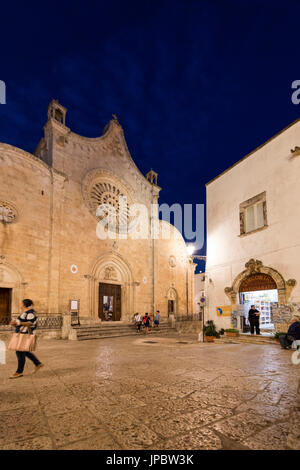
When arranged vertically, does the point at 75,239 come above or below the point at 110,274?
above

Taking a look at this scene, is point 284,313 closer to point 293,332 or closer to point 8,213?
point 293,332

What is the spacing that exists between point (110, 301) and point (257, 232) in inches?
506

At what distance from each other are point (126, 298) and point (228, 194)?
11.5 m

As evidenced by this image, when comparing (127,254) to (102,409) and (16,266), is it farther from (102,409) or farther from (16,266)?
(102,409)

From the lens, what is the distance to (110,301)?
20.6m

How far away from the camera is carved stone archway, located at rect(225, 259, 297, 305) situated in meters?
10.4

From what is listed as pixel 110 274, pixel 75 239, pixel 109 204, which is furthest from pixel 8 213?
pixel 110 274

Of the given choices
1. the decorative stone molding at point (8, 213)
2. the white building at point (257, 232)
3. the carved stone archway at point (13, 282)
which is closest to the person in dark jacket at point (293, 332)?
the white building at point (257, 232)

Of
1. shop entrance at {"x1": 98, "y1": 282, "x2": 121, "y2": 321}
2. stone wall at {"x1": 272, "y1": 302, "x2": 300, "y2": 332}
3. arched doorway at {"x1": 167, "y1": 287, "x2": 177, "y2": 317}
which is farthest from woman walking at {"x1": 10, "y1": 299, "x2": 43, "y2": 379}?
arched doorway at {"x1": 167, "y1": 287, "x2": 177, "y2": 317}

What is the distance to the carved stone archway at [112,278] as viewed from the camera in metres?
18.0

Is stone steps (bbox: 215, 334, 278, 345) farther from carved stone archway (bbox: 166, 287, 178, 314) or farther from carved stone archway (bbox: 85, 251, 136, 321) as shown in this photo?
carved stone archway (bbox: 166, 287, 178, 314)

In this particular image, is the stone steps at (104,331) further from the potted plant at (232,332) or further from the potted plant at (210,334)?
the potted plant at (232,332)

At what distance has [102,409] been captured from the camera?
3.35 m
